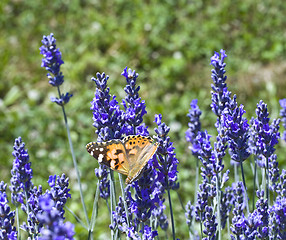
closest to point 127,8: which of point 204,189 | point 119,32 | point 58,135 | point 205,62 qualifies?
point 119,32

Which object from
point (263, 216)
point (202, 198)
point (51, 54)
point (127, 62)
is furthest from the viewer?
point (127, 62)

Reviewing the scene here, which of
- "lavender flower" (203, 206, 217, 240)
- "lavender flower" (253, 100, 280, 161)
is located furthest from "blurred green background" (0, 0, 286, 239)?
"lavender flower" (253, 100, 280, 161)

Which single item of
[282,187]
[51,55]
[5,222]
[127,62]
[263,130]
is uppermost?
[127,62]

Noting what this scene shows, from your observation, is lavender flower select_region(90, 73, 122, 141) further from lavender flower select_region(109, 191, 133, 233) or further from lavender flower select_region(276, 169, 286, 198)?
lavender flower select_region(276, 169, 286, 198)

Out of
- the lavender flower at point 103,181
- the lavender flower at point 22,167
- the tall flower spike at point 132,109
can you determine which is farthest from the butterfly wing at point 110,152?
the lavender flower at point 22,167

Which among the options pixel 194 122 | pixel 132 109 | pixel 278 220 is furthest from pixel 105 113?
pixel 278 220

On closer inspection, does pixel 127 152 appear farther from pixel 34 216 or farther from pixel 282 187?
pixel 282 187

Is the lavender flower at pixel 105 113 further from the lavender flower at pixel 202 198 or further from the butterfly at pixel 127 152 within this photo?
the lavender flower at pixel 202 198
